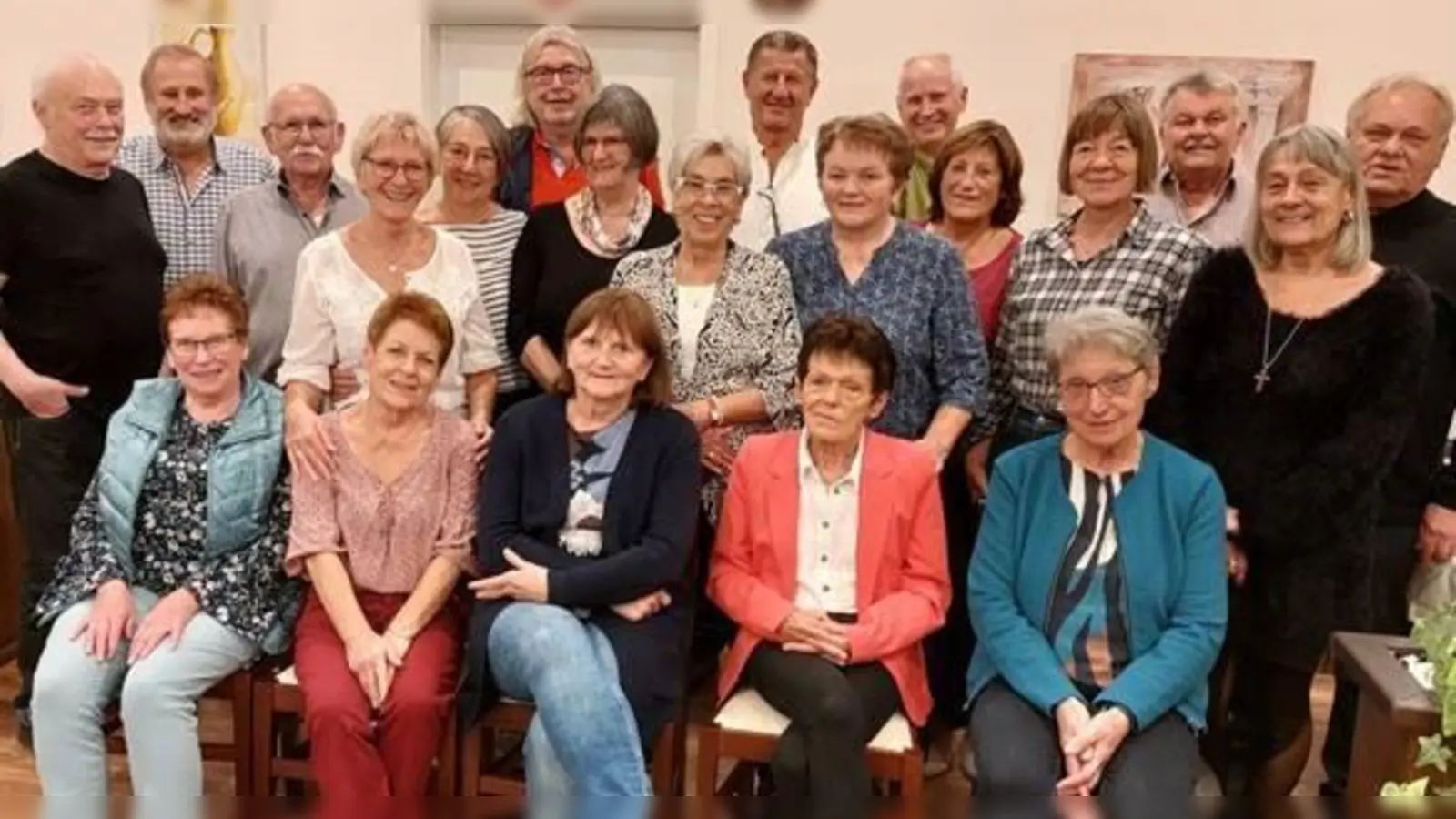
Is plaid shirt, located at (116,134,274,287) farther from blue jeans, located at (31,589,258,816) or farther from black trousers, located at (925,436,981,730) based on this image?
black trousers, located at (925,436,981,730)

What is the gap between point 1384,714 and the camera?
6.28ft

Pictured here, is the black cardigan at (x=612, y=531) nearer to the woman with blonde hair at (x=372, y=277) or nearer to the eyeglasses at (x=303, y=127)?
the woman with blonde hair at (x=372, y=277)

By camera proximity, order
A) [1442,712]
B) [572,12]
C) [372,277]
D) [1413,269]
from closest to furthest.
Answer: [1442,712] → [1413,269] → [372,277] → [572,12]

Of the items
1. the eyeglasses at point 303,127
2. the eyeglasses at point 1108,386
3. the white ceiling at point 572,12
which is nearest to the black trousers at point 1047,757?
the eyeglasses at point 1108,386

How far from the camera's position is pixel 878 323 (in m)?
2.80

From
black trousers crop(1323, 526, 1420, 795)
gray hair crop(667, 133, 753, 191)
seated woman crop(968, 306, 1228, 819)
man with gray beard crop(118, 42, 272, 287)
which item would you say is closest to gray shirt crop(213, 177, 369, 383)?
man with gray beard crop(118, 42, 272, 287)

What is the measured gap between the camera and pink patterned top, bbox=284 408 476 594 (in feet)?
8.60

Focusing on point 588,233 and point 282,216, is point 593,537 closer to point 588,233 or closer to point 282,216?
point 588,233

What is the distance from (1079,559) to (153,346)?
2.13 metres

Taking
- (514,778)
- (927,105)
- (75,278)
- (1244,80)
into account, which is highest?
(1244,80)

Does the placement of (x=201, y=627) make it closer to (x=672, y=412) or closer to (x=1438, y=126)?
(x=672, y=412)

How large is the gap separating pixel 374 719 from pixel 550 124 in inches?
62.9

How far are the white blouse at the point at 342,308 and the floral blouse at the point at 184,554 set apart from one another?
0.79 feet

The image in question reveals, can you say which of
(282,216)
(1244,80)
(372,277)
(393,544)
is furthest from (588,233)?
(1244,80)
